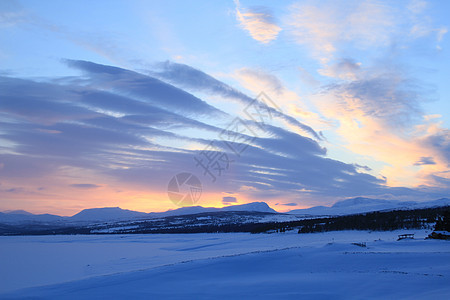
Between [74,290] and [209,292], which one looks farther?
[74,290]

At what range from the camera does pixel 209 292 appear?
15031 mm

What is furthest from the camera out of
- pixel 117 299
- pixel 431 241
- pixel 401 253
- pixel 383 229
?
pixel 383 229

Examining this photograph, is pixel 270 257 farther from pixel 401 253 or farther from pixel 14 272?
pixel 14 272

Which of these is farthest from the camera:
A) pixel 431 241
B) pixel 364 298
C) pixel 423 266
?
pixel 431 241

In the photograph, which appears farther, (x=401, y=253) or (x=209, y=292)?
(x=401, y=253)

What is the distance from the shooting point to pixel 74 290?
16.2 meters

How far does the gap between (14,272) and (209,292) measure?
1662cm

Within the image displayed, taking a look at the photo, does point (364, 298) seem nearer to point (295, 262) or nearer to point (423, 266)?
point (423, 266)

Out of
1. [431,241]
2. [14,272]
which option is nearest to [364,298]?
[431,241]

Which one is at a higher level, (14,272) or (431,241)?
(431,241)

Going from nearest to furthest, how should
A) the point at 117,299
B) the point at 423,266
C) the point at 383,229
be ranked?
1. the point at 117,299
2. the point at 423,266
3. the point at 383,229

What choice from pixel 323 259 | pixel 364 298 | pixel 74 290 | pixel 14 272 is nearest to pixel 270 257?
pixel 323 259

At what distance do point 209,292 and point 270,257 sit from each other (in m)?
8.09

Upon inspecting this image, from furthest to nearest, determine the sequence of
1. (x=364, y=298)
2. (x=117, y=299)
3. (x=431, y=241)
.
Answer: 1. (x=431, y=241)
2. (x=117, y=299)
3. (x=364, y=298)
